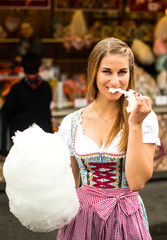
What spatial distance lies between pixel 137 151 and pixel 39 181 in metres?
0.46

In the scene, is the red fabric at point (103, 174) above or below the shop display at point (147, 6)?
below

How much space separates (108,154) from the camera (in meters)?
1.97

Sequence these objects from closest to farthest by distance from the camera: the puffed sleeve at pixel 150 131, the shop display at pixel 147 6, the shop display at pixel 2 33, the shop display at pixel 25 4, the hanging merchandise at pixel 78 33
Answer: the puffed sleeve at pixel 150 131, the shop display at pixel 25 4, the shop display at pixel 147 6, the hanging merchandise at pixel 78 33, the shop display at pixel 2 33

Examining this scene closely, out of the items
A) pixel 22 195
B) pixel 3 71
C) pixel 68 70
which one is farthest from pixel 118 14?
pixel 22 195

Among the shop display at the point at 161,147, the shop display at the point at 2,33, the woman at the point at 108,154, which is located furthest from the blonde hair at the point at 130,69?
the shop display at the point at 2,33

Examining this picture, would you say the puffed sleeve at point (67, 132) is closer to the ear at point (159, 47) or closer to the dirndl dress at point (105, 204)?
the dirndl dress at point (105, 204)

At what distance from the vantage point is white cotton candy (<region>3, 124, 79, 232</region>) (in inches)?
65.1

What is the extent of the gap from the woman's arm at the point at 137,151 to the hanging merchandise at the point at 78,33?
453cm

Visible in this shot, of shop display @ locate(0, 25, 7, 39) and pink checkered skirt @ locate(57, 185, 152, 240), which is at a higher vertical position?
shop display @ locate(0, 25, 7, 39)

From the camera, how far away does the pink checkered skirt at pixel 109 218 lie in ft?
6.57

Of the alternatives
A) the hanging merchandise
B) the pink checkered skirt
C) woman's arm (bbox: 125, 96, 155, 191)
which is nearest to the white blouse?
woman's arm (bbox: 125, 96, 155, 191)

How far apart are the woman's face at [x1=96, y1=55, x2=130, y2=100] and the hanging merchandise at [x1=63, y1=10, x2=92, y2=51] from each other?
4248 millimetres

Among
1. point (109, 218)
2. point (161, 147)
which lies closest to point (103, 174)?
point (109, 218)

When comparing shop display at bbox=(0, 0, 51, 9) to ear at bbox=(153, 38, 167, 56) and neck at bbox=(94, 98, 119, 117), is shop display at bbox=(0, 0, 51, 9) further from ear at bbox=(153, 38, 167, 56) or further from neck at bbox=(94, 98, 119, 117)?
neck at bbox=(94, 98, 119, 117)
